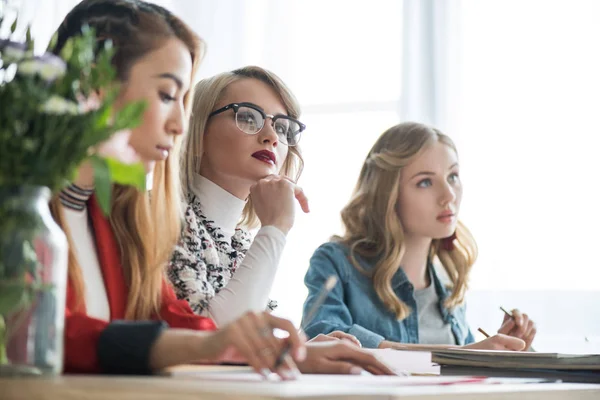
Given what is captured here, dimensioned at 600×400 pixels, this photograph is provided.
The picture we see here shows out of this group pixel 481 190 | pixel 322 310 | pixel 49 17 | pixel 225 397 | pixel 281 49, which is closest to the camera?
pixel 225 397

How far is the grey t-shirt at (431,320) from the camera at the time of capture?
2.35 m

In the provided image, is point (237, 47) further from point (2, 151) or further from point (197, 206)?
point (2, 151)

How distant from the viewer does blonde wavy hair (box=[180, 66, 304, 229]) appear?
6.27ft

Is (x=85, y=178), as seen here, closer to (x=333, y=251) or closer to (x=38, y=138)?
(x=38, y=138)

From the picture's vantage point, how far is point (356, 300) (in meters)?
2.29

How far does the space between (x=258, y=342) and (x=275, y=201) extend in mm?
864

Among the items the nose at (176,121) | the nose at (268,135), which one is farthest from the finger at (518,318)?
the nose at (176,121)

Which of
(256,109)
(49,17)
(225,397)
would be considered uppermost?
(49,17)

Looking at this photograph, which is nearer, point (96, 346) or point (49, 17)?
point (96, 346)

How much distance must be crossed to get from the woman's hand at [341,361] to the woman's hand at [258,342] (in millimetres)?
253

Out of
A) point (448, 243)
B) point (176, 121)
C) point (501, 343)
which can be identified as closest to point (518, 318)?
point (501, 343)

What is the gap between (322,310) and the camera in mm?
2189

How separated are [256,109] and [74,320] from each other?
100 cm

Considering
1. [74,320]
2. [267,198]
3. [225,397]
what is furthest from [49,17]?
[225,397]
